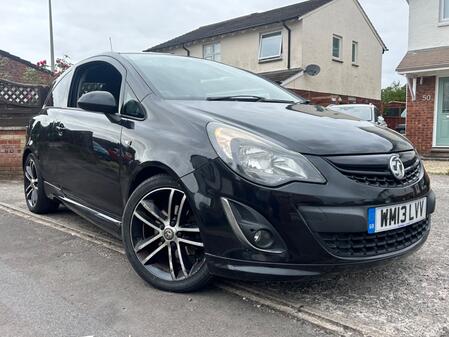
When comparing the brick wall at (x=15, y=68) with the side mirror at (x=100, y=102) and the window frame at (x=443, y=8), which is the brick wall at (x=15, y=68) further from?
the side mirror at (x=100, y=102)

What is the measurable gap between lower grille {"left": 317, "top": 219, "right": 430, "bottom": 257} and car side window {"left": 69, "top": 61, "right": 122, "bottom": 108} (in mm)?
1878

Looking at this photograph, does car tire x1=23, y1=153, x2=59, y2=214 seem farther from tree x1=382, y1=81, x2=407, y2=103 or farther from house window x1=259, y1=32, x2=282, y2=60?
tree x1=382, y1=81, x2=407, y2=103

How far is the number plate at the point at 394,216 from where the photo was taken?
236 cm

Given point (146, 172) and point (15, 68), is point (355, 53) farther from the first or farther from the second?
point (146, 172)

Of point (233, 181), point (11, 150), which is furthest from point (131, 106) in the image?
point (11, 150)

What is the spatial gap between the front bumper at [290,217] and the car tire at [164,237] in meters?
0.21

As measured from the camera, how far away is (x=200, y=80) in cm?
346

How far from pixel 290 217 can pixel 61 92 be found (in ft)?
10.2

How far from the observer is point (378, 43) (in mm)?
24578

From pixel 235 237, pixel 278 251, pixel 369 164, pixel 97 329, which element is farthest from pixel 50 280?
pixel 369 164

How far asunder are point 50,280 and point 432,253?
277 centimetres

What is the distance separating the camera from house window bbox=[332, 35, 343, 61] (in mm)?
21455

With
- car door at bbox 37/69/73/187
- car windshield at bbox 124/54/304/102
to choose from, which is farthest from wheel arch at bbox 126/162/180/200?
car door at bbox 37/69/73/187

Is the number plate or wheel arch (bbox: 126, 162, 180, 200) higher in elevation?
wheel arch (bbox: 126, 162, 180, 200)
